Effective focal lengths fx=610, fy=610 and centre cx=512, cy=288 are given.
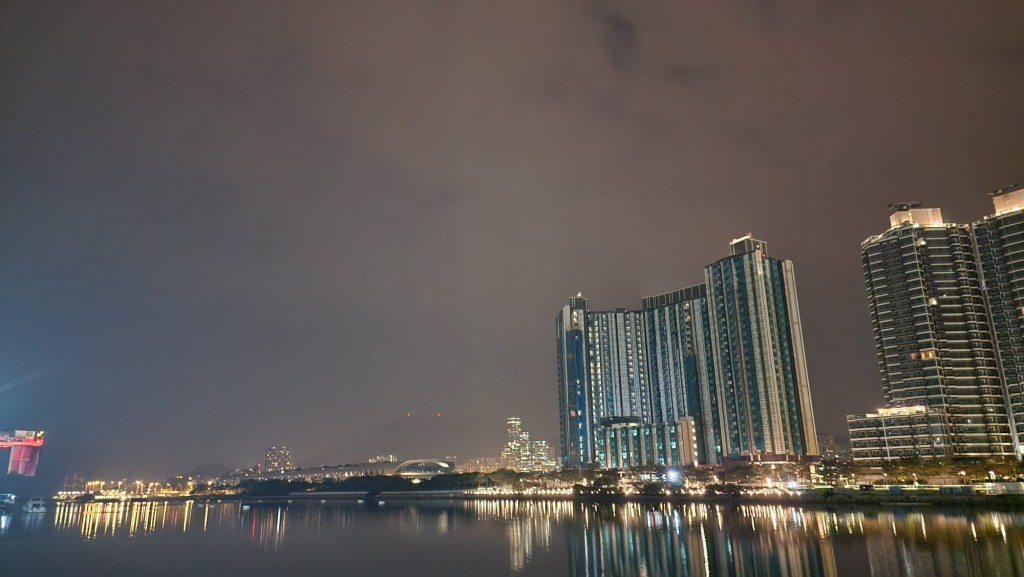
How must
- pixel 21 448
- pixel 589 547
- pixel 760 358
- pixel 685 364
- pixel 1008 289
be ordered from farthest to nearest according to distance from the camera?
pixel 21 448 → pixel 685 364 → pixel 760 358 → pixel 1008 289 → pixel 589 547

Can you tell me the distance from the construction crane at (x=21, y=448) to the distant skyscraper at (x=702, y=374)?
167m

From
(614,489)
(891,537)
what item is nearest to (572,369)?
(614,489)

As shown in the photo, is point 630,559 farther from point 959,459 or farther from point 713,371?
point 713,371

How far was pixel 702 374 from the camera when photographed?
6284 inches

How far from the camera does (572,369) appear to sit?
19825 centimetres

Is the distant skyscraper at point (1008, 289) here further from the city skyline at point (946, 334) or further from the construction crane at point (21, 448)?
the construction crane at point (21, 448)

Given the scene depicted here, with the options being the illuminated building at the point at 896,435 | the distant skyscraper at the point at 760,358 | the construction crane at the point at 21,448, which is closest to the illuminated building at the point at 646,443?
the distant skyscraper at the point at 760,358

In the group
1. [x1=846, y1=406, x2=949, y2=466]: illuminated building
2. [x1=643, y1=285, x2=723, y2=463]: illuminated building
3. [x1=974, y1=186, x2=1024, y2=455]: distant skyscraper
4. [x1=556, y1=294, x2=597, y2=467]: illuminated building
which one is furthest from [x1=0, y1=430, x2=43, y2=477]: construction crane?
[x1=974, y1=186, x2=1024, y2=455]: distant skyscraper

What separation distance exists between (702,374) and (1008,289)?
6629 cm

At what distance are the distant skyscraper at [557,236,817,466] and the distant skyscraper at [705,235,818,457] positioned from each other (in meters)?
0.23

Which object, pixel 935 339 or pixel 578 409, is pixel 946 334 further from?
pixel 578 409

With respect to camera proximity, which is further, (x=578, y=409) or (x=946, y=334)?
(x=578, y=409)

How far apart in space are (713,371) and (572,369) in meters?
56.0

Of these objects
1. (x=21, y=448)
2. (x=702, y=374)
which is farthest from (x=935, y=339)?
(x=21, y=448)
